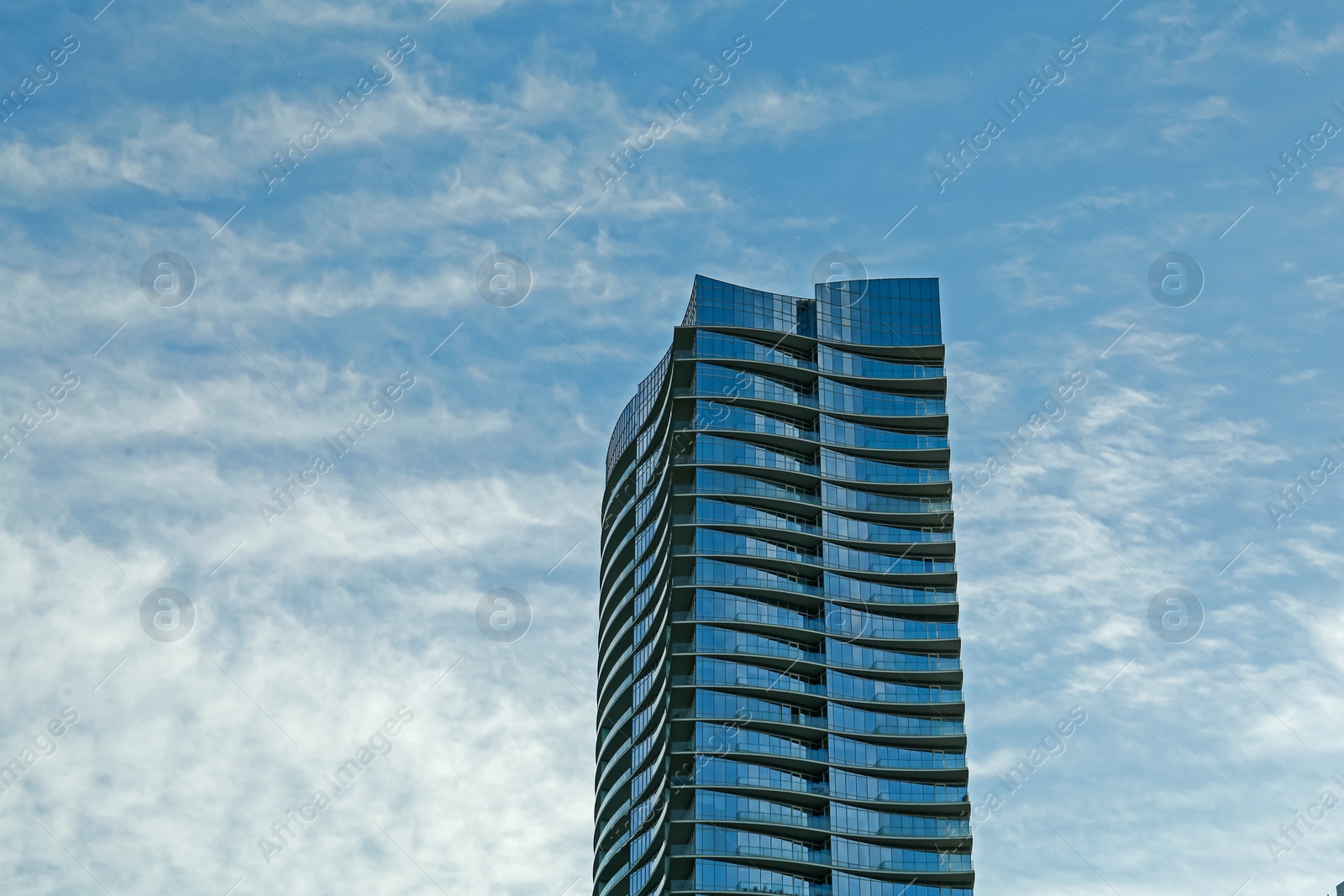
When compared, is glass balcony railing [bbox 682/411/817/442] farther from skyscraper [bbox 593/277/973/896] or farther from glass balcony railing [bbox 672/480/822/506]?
glass balcony railing [bbox 672/480/822/506]

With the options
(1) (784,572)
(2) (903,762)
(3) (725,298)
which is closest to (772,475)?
(1) (784,572)

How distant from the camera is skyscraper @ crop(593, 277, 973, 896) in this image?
472 ft

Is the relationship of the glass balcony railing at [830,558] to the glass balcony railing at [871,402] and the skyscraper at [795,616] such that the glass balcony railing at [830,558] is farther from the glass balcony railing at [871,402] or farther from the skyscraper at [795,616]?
the glass balcony railing at [871,402]

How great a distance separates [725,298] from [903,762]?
4906 cm

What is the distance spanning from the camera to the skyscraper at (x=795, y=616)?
144 meters

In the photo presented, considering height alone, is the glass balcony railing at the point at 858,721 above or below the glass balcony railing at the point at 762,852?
above

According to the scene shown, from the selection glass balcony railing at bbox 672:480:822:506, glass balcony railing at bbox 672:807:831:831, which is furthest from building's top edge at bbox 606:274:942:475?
glass balcony railing at bbox 672:807:831:831

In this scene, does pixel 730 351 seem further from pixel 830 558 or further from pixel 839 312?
pixel 830 558

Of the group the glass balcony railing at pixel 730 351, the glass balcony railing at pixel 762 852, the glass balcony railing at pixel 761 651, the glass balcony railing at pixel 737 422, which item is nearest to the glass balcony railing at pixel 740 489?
the glass balcony railing at pixel 737 422

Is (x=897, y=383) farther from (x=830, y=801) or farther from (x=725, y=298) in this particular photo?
(x=830, y=801)

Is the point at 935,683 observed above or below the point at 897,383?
below

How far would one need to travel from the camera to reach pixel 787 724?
146500mm

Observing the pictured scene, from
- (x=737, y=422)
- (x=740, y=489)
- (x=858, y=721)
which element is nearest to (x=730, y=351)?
(x=737, y=422)

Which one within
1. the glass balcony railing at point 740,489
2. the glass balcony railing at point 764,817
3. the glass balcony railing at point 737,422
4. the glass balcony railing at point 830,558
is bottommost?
the glass balcony railing at point 764,817
